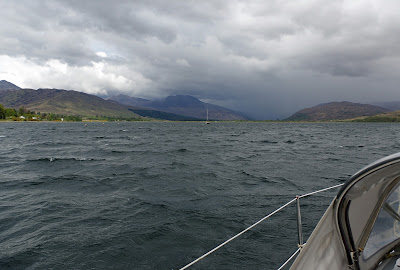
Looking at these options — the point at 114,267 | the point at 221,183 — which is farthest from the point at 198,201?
the point at 114,267

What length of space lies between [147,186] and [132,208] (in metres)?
4.79

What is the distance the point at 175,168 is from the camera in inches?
1014

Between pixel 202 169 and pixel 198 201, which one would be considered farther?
pixel 202 169

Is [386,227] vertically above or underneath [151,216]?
above

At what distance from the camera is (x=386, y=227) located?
4164mm

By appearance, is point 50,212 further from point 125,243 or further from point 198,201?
point 198,201

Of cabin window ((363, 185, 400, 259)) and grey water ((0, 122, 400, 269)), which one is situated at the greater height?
cabin window ((363, 185, 400, 259))

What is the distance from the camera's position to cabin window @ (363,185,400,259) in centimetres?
395

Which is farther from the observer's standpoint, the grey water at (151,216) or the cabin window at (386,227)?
the grey water at (151,216)

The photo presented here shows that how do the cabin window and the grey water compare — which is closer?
the cabin window

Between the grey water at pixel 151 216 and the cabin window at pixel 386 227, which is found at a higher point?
the cabin window at pixel 386 227

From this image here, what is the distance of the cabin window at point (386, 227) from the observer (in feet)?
13.0

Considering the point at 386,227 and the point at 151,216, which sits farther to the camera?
the point at 151,216

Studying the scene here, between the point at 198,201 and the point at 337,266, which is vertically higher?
the point at 337,266
